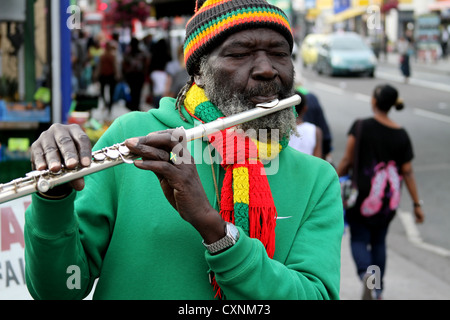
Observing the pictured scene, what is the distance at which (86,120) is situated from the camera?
6.34 meters

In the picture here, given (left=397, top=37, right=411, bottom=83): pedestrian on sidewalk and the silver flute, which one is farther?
(left=397, top=37, right=411, bottom=83): pedestrian on sidewalk

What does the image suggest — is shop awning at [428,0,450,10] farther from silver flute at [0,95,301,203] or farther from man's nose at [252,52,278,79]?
silver flute at [0,95,301,203]

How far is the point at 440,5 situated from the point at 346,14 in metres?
12.1

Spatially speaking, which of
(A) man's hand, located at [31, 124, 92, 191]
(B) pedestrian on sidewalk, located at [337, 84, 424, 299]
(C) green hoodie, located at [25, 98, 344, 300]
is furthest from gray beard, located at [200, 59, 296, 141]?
(B) pedestrian on sidewalk, located at [337, 84, 424, 299]

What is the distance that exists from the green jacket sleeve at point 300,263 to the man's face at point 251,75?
23 cm

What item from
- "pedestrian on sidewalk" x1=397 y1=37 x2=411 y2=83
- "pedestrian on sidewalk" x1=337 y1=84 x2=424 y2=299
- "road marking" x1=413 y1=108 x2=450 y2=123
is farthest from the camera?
"pedestrian on sidewalk" x1=397 y1=37 x2=411 y2=83

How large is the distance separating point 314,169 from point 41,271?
75cm

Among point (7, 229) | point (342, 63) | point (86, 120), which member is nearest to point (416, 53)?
point (342, 63)

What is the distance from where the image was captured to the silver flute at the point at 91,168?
138 centimetres

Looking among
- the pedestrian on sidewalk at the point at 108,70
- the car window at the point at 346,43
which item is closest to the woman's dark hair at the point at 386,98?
the pedestrian on sidewalk at the point at 108,70

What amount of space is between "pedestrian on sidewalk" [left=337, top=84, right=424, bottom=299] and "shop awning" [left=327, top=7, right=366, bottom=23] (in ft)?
129

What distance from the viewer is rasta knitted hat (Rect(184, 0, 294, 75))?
171 centimetres

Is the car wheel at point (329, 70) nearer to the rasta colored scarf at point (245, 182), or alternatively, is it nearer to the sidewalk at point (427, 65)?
the sidewalk at point (427, 65)
